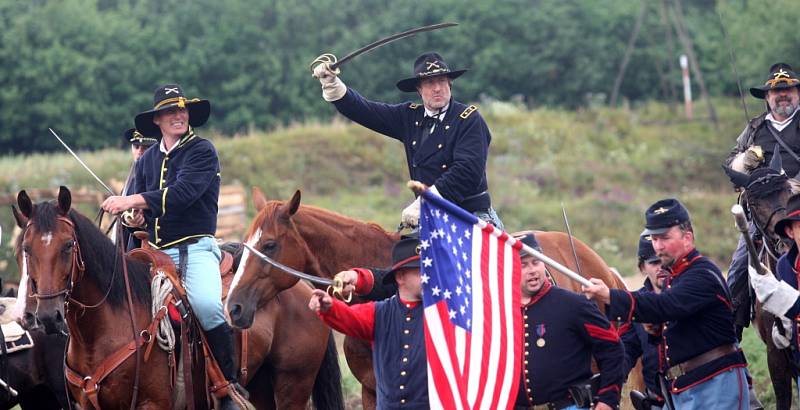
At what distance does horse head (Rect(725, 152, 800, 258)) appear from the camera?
30.1ft

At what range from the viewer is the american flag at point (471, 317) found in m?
6.53

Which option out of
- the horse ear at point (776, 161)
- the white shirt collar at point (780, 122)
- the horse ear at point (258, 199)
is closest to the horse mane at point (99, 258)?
the horse ear at point (258, 199)

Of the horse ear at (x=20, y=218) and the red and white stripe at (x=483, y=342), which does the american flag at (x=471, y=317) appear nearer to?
the red and white stripe at (x=483, y=342)

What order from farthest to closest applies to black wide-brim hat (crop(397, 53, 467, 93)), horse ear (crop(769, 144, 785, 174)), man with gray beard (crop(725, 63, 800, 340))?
man with gray beard (crop(725, 63, 800, 340)) → horse ear (crop(769, 144, 785, 174)) → black wide-brim hat (crop(397, 53, 467, 93))

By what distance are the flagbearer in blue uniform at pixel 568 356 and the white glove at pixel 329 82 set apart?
287 centimetres

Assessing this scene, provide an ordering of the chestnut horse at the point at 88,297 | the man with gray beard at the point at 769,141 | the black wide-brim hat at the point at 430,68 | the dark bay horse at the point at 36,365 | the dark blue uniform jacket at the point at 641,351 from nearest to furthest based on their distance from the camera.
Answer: the chestnut horse at the point at 88,297 → the dark blue uniform jacket at the point at 641,351 → the black wide-brim hat at the point at 430,68 → the dark bay horse at the point at 36,365 → the man with gray beard at the point at 769,141

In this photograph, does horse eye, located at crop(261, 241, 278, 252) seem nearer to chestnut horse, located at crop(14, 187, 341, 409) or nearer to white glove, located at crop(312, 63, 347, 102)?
chestnut horse, located at crop(14, 187, 341, 409)

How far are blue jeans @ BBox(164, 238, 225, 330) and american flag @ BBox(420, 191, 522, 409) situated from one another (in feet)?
8.58

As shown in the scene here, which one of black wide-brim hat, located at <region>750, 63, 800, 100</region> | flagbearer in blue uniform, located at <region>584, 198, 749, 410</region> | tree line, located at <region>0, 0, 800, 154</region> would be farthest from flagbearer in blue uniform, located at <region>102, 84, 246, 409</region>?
tree line, located at <region>0, 0, 800, 154</region>

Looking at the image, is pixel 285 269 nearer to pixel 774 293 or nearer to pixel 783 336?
pixel 774 293

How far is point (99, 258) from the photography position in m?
8.12

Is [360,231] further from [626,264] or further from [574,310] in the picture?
[626,264]

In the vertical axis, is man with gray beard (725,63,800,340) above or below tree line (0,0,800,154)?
below

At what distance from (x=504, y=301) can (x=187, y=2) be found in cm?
4404
